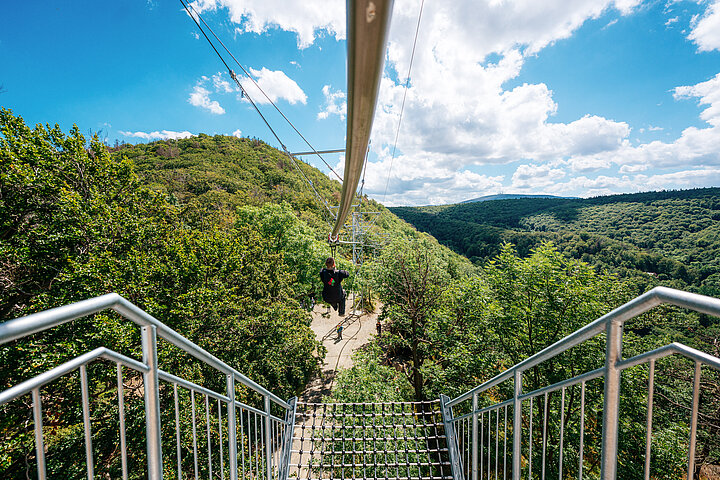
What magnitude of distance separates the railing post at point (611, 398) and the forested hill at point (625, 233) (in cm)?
2770

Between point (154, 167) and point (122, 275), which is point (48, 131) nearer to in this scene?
point (122, 275)

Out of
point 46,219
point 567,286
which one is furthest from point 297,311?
point 567,286

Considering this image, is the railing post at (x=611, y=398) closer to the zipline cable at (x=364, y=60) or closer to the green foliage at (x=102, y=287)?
the zipline cable at (x=364, y=60)

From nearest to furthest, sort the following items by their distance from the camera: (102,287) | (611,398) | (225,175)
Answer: (611,398) < (102,287) < (225,175)

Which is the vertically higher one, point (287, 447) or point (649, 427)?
point (649, 427)

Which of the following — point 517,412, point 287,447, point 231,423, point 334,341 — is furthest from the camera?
point 334,341

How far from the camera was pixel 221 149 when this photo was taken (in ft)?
268

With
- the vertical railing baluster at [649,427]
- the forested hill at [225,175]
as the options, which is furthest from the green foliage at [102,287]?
the forested hill at [225,175]

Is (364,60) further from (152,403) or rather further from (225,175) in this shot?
(225,175)

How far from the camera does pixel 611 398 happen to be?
1235mm

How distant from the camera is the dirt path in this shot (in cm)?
1487

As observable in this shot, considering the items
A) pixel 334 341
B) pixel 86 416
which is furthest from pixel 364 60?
pixel 334 341

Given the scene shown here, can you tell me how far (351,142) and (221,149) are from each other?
91.2 meters

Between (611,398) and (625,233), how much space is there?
11004cm
